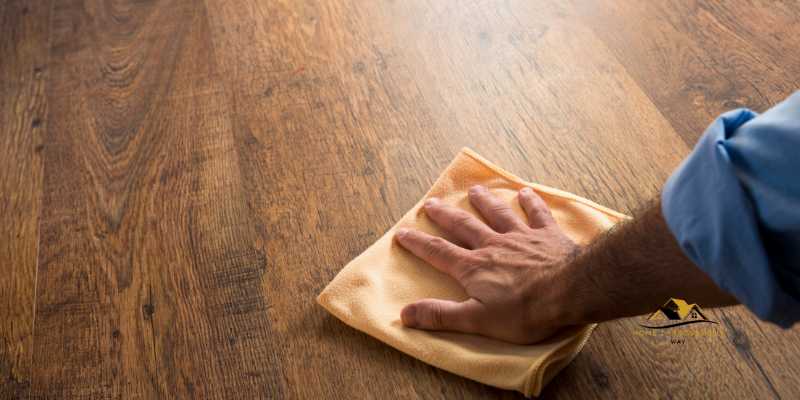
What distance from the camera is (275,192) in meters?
1.14

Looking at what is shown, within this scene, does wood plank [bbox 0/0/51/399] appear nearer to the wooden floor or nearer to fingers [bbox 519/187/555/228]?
the wooden floor

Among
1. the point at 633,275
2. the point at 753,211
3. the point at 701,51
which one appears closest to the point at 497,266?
the point at 633,275

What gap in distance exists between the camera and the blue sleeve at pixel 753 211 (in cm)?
56

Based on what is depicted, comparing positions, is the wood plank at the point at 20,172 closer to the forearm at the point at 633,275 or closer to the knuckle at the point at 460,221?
the knuckle at the point at 460,221

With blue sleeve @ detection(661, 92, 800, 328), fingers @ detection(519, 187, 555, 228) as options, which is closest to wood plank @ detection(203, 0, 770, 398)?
fingers @ detection(519, 187, 555, 228)

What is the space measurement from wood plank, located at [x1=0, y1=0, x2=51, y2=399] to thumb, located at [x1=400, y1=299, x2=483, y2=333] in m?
0.51

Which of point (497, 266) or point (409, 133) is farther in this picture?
point (409, 133)

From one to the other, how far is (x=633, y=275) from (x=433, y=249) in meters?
0.31

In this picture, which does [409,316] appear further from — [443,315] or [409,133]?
[409,133]

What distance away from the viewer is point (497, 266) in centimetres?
91

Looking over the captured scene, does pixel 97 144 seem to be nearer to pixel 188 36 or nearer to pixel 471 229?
pixel 188 36

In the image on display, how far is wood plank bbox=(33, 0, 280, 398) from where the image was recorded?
3.09ft

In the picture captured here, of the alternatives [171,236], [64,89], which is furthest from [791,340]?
[64,89]

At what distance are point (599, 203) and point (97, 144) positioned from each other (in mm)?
863
